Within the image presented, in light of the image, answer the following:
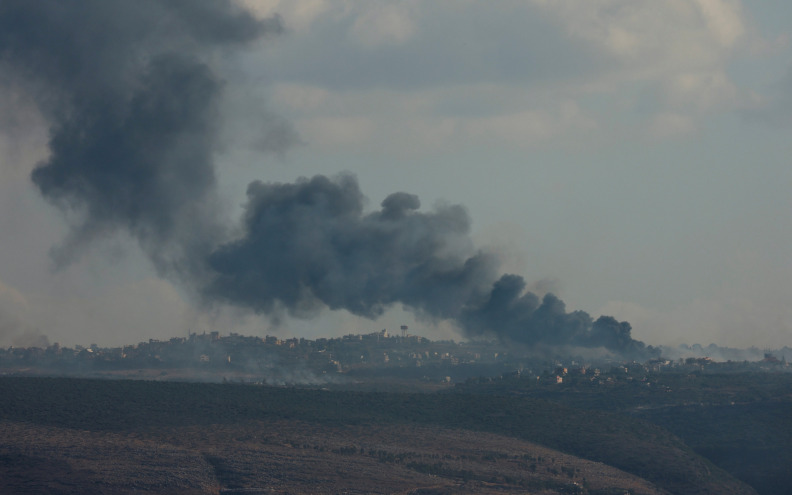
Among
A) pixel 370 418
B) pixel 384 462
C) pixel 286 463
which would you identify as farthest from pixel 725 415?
pixel 286 463

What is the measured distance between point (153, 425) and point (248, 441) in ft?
52.6

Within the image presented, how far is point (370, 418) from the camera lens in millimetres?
160625

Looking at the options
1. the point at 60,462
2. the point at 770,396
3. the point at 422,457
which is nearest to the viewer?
the point at 60,462

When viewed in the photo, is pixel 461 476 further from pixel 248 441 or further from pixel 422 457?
pixel 248 441

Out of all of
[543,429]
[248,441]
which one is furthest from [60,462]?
[543,429]

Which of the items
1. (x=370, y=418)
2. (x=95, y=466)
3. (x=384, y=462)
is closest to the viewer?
(x=95, y=466)

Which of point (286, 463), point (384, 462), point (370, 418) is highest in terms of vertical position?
A: point (370, 418)

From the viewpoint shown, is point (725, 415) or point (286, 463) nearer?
point (286, 463)

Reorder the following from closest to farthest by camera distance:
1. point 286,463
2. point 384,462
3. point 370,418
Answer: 1. point 286,463
2. point 384,462
3. point 370,418

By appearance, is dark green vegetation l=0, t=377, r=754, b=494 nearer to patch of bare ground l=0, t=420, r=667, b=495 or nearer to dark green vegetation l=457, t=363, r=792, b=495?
patch of bare ground l=0, t=420, r=667, b=495

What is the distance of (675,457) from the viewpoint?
144375 mm

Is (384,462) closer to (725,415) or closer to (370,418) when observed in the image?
(370,418)

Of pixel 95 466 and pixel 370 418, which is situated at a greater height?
pixel 370 418

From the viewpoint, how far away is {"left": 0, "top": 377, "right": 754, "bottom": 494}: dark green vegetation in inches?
5394
